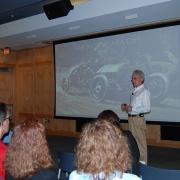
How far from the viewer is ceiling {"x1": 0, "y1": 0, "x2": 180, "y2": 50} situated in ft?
18.6

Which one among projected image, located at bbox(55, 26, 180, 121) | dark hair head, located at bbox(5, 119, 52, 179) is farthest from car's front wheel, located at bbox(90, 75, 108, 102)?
dark hair head, located at bbox(5, 119, 52, 179)

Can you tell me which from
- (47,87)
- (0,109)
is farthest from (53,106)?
(0,109)

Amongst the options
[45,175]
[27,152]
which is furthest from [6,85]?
[45,175]

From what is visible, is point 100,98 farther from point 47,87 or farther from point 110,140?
point 110,140

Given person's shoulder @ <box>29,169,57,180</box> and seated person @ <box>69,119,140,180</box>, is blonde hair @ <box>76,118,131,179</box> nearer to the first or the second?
seated person @ <box>69,119,140,180</box>

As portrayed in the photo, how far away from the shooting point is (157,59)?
7441mm

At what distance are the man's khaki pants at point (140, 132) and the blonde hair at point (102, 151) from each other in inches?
136

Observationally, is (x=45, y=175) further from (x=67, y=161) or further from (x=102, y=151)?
(x=67, y=161)

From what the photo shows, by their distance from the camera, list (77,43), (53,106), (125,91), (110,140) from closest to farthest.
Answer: (110,140) < (125,91) < (77,43) < (53,106)

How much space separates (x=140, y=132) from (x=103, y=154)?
11.7 feet

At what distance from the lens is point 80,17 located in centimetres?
646

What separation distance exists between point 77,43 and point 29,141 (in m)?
7.43

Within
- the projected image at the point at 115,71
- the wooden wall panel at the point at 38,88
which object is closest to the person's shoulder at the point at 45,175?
the projected image at the point at 115,71

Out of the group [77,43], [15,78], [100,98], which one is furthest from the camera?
[15,78]
